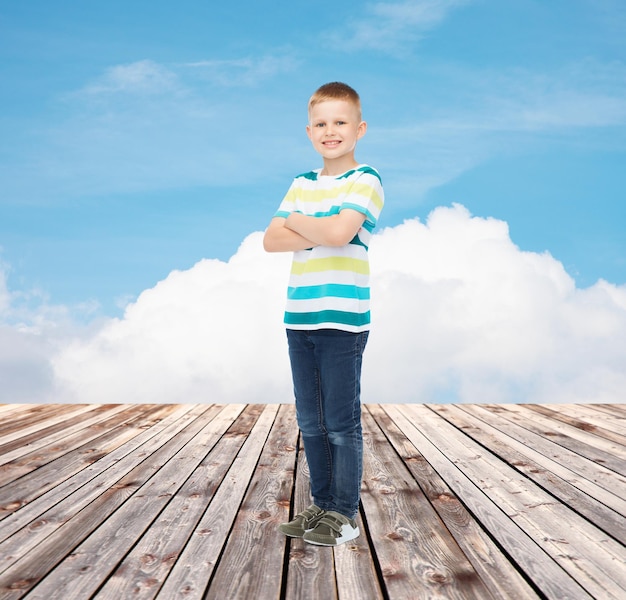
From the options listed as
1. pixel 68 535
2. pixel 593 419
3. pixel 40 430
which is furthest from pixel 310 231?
pixel 593 419

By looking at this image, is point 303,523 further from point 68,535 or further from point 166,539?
point 68,535

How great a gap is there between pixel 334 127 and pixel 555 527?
Result: 1.67 m

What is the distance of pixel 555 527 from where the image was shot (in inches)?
94.4

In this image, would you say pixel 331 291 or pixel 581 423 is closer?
pixel 331 291

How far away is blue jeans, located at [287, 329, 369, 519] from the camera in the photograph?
6.97ft

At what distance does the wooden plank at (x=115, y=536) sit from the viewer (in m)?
1.84

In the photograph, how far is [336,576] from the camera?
6.20 ft

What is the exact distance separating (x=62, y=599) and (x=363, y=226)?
56.6 inches

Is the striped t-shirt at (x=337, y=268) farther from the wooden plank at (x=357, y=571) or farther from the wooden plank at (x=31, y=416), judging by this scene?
the wooden plank at (x=31, y=416)

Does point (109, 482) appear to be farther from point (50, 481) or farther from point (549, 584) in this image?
point (549, 584)

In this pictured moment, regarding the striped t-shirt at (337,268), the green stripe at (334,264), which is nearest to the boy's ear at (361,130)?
the striped t-shirt at (337,268)

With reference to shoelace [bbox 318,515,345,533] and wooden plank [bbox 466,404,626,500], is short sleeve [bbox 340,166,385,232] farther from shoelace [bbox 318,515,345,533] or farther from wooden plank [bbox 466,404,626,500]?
wooden plank [bbox 466,404,626,500]

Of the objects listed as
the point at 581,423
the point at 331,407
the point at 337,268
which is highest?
the point at 337,268

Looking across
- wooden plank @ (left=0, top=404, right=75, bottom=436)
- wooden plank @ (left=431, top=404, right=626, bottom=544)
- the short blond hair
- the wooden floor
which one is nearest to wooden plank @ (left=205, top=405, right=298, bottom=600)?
the wooden floor
